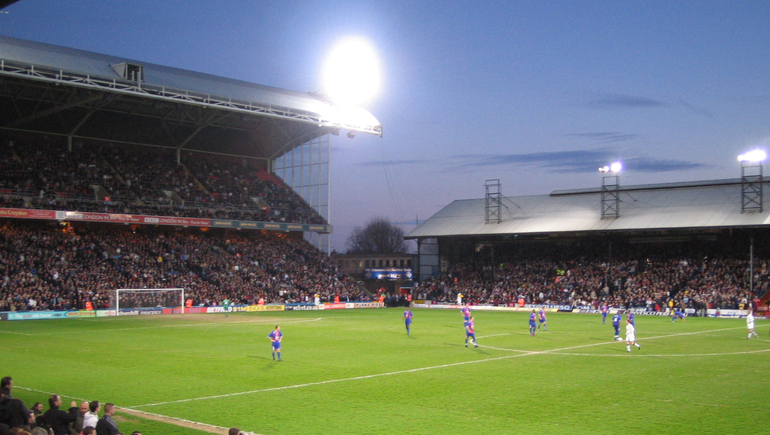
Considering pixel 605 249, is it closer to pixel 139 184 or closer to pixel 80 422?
pixel 139 184

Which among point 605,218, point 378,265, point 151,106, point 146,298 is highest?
point 151,106

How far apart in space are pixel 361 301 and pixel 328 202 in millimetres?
10870

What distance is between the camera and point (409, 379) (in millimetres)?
20844

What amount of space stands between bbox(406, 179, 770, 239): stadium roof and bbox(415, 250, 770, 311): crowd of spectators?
12.3 feet

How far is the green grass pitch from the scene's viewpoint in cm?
1502

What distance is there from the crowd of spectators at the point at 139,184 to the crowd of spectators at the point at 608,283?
55.9ft

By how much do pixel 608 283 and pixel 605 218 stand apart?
6288 millimetres

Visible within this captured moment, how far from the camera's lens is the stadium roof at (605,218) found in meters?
55.8

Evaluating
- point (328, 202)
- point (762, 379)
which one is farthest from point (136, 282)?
point (762, 379)

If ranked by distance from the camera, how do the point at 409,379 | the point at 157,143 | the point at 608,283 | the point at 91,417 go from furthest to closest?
the point at 157,143 → the point at 608,283 → the point at 409,379 → the point at 91,417

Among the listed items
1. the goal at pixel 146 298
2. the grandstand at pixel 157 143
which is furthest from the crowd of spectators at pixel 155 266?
the grandstand at pixel 157 143

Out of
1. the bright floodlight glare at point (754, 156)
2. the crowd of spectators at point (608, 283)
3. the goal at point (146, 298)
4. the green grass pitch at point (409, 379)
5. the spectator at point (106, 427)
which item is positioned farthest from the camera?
the bright floodlight glare at point (754, 156)

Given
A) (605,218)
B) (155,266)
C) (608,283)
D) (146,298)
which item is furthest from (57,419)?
(605,218)

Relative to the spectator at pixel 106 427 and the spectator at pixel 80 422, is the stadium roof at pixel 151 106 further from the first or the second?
the spectator at pixel 106 427
